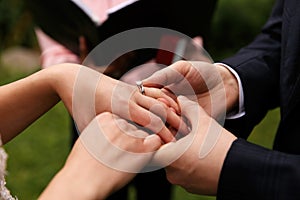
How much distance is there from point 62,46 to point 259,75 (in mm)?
800

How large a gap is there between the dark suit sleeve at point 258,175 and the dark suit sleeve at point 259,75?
0.25 meters

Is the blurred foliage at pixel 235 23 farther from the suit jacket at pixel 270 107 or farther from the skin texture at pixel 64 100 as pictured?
the skin texture at pixel 64 100

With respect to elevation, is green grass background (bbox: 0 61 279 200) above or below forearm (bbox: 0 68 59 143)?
below

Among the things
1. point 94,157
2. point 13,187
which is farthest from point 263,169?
point 13,187

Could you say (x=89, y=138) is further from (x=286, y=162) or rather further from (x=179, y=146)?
(x=286, y=162)

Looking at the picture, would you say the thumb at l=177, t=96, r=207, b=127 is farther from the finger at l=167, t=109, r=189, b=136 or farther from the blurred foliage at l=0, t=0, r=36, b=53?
the blurred foliage at l=0, t=0, r=36, b=53

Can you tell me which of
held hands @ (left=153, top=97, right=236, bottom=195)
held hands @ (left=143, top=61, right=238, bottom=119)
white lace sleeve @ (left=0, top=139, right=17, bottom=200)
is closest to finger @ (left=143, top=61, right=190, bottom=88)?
held hands @ (left=143, top=61, right=238, bottom=119)

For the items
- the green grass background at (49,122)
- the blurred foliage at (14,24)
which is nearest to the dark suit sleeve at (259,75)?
the green grass background at (49,122)

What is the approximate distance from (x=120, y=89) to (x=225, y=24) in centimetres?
402

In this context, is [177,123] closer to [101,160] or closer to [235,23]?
[101,160]

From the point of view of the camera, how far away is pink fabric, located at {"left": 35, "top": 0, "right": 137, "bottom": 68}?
188cm

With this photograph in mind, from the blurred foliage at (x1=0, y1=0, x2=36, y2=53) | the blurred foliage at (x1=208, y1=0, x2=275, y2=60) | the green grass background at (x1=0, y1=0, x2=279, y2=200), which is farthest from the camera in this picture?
the blurred foliage at (x1=208, y1=0, x2=275, y2=60)

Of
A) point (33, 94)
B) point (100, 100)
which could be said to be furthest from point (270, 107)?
point (33, 94)

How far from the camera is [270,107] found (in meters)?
1.69
